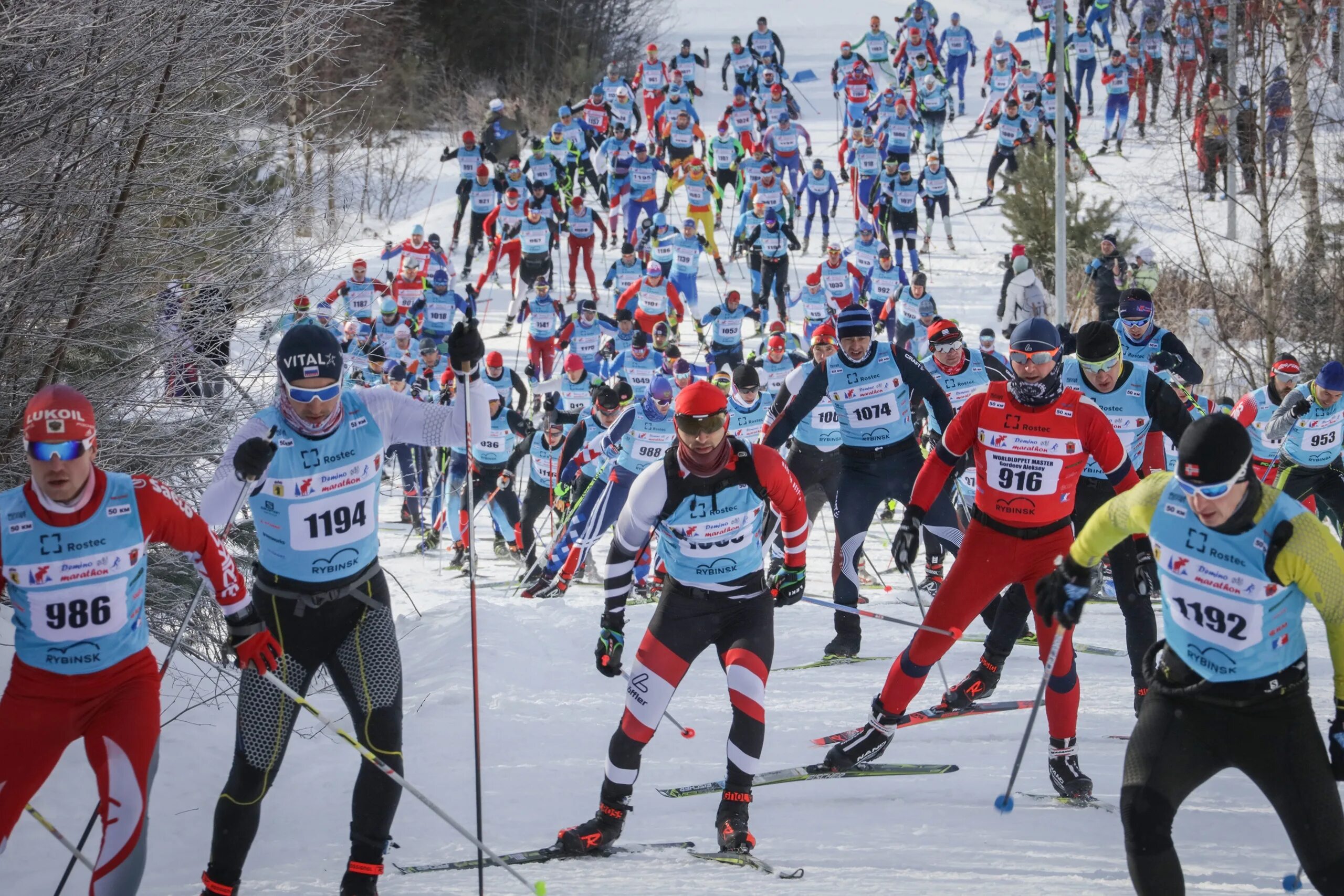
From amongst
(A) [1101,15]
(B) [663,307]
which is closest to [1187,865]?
(B) [663,307]

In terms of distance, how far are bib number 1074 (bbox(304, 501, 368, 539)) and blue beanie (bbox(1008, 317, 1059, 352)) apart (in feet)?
9.05

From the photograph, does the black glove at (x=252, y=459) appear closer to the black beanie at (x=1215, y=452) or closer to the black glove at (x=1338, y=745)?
the black beanie at (x=1215, y=452)

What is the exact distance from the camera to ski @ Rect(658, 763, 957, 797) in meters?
5.72

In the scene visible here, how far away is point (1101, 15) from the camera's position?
2759cm

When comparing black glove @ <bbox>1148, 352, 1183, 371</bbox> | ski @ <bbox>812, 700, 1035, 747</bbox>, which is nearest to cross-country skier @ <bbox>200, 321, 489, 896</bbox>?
ski @ <bbox>812, 700, 1035, 747</bbox>

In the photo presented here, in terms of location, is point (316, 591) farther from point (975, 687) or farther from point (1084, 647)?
point (1084, 647)

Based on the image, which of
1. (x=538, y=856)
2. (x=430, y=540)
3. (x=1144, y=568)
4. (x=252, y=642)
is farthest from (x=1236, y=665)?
Result: (x=430, y=540)

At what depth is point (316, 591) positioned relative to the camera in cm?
439

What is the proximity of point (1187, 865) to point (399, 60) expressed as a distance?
108 ft

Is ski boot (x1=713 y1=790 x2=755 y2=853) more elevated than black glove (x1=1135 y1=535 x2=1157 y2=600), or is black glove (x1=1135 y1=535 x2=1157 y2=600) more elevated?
black glove (x1=1135 y1=535 x2=1157 y2=600)

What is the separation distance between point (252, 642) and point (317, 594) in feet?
0.88

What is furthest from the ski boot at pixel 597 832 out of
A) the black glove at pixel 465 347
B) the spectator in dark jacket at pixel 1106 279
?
the spectator in dark jacket at pixel 1106 279

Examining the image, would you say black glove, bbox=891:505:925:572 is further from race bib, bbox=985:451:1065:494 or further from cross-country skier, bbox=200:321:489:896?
cross-country skier, bbox=200:321:489:896

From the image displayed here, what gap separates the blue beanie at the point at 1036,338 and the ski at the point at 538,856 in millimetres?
2408
